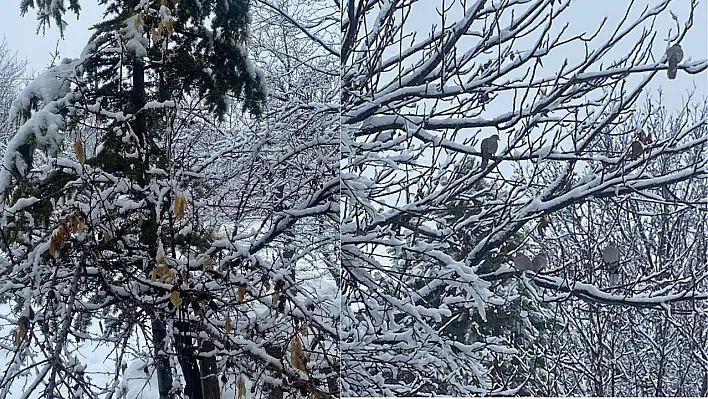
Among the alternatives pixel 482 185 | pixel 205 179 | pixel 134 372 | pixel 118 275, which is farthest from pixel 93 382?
pixel 482 185

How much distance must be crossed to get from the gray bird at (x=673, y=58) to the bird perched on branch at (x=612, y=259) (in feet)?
1.62

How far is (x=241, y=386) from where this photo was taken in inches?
74.9

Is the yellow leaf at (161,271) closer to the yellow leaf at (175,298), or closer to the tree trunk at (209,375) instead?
the yellow leaf at (175,298)

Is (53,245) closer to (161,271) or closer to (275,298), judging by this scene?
(161,271)

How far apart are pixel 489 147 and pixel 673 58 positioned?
1.78 feet

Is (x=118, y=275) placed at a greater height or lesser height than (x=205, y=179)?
lesser

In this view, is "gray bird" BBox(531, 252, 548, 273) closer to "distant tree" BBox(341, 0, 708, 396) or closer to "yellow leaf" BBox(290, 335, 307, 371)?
"distant tree" BBox(341, 0, 708, 396)

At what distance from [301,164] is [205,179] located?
0.28 meters

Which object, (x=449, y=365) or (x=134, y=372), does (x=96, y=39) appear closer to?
(x=134, y=372)

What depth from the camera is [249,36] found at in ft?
6.34

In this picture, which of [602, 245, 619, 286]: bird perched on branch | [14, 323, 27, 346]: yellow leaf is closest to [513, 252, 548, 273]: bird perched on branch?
[602, 245, 619, 286]: bird perched on branch

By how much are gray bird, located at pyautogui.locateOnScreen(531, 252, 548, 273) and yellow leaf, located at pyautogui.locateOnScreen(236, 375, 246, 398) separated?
2.83 feet

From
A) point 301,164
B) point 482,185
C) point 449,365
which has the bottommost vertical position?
point 449,365

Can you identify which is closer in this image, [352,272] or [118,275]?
[118,275]
